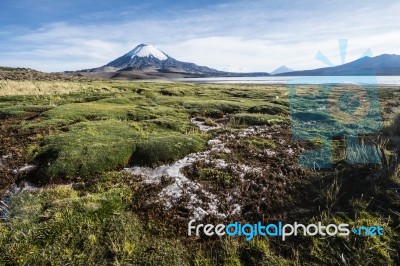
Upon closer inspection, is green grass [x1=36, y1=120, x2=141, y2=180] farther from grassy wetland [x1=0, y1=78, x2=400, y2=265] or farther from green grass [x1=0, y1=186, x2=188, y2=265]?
green grass [x1=0, y1=186, x2=188, y2=265]

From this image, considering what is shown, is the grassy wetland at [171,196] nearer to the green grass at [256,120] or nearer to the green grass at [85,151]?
the green grass at [85,151]

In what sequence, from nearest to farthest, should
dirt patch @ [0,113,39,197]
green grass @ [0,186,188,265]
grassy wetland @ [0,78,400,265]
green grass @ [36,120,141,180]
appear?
green grass @ [0,186,188,265] < grassy wetland @ [0,78,400,265] < dirt patch @ [0,113,39,197] < green grass @ [36,120,141,180]

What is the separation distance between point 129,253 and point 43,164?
849 centimetres

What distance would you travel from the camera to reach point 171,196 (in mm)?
11852

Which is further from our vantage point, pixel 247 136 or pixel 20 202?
pixel 247 136

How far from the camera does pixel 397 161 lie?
12.4 meters

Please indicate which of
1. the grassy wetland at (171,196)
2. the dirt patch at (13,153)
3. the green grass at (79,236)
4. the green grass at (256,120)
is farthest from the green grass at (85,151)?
the green grass at (256,120)

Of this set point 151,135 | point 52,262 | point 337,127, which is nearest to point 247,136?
point 151,135

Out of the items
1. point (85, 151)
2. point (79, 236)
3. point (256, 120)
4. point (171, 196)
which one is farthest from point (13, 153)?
point (256, 120)

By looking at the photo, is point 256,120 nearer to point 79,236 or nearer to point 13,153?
point 13,153

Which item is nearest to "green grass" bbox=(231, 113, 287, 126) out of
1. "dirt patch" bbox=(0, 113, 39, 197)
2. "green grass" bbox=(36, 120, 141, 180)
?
"green grass" bbox=(36, 120, 141, 180)

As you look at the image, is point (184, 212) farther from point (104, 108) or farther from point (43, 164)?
point (104, 108)

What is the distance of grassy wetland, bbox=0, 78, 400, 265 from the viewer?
859cm

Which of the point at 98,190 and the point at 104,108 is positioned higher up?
the point at 104,108
